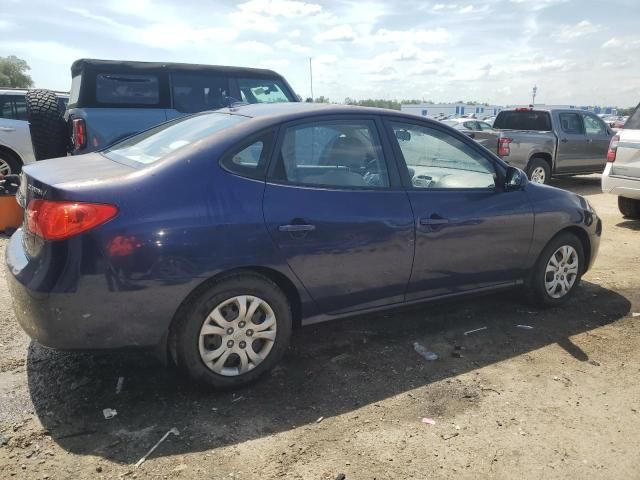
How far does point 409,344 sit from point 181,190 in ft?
6.49

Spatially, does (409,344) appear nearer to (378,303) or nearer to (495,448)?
(378,303)

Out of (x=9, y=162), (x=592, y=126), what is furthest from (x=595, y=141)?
(x=9, y=162)

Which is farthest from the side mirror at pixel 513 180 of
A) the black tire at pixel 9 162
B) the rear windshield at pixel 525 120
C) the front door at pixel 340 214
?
the rear windshield at pixel 525 120

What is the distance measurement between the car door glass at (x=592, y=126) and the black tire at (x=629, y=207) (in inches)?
169

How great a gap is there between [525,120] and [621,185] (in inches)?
181

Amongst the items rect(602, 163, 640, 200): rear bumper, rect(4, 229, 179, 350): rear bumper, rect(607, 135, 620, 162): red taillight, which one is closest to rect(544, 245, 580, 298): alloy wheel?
rect(4, 229, 179, 350): rear bumper

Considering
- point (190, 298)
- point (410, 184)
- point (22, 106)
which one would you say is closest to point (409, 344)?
point (410, 184)

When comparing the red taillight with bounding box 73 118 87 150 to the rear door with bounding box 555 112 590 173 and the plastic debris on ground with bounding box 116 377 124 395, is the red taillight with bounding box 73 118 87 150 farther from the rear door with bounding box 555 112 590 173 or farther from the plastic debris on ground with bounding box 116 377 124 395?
the rear door with bounding box 555 112 590 173

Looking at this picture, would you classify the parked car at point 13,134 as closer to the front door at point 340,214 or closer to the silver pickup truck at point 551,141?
the front door at point 340,214

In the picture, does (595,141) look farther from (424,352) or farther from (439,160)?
(424,352)

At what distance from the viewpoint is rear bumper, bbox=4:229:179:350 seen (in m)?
2.61

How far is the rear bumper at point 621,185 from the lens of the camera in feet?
24.6

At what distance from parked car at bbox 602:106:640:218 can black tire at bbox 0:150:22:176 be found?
9.38 m

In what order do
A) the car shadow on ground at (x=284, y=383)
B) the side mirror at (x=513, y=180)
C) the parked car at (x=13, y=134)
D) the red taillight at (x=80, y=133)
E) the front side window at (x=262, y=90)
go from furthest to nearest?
the parked car at (x=13, y=134), the front side window at (x=262, y=90), the red taillight at (x=80, y=133), the side mirror at (x=513, y=180), the car shadow on ground at (x=284, y=383)
